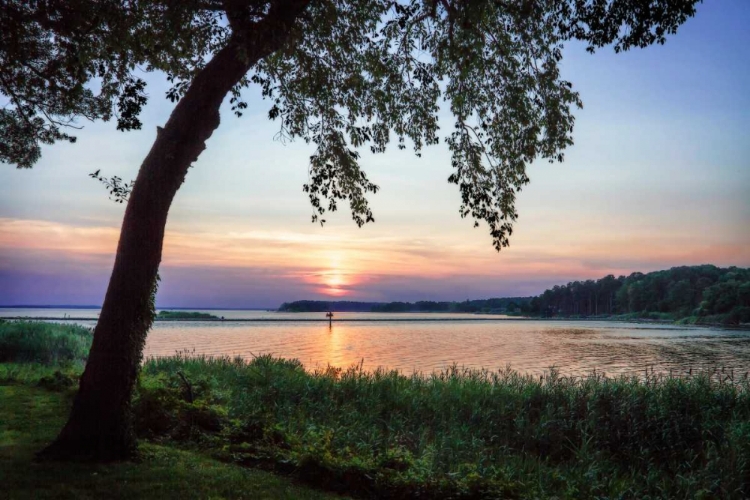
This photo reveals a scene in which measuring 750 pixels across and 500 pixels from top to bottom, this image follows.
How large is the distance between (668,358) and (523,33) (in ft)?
113

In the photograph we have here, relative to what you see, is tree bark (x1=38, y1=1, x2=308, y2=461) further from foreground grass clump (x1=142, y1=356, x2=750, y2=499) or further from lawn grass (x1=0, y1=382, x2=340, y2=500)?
foreground grass clump (x1=142, y1=356, x2=750, y2=499)

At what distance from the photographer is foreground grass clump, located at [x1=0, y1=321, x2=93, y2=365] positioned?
2325 cm

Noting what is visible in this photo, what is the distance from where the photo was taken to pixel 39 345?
23906 millimetres

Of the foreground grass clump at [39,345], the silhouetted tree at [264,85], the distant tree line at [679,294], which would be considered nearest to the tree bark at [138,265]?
the silhouetted tree at [264,85]

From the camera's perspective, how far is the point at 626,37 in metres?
10.1

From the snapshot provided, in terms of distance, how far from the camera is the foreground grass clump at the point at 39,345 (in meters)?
23.2

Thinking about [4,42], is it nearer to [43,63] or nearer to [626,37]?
[43,63]

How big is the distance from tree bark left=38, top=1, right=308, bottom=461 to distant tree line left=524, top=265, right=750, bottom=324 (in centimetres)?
13680

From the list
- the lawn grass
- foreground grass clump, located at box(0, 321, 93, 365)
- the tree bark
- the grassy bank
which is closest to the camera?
the lawn grass

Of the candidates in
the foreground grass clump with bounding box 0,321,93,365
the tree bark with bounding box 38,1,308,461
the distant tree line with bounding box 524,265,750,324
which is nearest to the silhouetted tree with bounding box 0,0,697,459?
the tree bark with bounding box 38,1,308,461

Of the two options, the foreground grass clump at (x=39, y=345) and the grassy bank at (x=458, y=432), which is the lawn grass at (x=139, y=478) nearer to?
the grassy bank at (x=458, y=432)

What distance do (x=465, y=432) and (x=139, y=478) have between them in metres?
8.68

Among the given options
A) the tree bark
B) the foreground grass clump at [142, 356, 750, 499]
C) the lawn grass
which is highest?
the tree bark

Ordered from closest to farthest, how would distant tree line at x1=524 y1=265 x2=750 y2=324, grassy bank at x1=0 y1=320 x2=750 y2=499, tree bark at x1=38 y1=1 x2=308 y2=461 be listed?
tree bark at x1=38 y1=1 x2=308 y2=461 → grassy bank at x1=0 y1=320 x2=750 y2=499 → distant tree line at x1=524 y1=265 x2=750 y2=324
